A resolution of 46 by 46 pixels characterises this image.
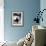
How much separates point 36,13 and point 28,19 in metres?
0.40

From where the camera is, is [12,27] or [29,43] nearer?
[29,43]

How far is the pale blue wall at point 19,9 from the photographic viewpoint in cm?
536

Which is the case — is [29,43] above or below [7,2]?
below

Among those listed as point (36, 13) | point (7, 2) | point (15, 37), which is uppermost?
point (7, 2)

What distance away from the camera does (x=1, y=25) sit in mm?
5406

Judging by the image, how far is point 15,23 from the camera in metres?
5.40

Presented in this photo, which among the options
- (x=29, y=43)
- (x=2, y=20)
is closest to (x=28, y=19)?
(x=2, y=20)

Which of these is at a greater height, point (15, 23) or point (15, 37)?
point (15, 23)

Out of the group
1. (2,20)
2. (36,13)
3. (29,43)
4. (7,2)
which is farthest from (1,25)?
(29,43)

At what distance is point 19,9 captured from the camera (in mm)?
5379

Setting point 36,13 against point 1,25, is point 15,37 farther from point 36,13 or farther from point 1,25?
point 36,13

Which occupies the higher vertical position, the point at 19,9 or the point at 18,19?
the point at 19,9

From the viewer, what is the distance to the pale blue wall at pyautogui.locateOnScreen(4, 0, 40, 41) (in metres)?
5.36

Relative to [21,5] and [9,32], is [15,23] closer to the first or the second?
[9,32]
